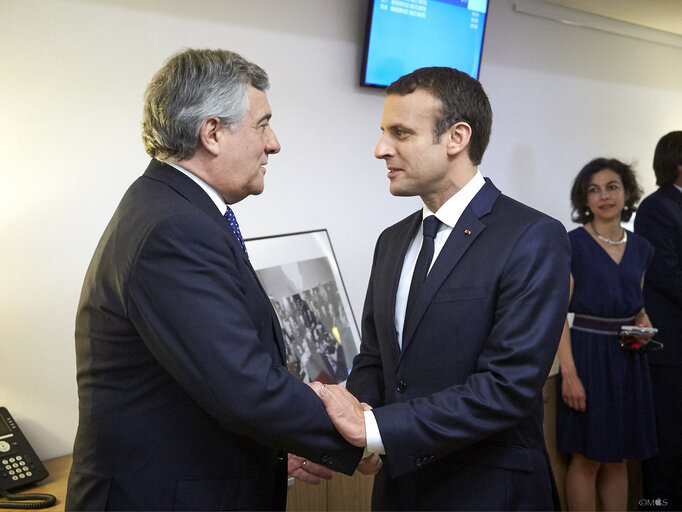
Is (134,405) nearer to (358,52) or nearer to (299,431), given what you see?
(299,431)

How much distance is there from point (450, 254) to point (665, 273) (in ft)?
8.04

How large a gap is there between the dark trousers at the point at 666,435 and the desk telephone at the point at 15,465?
303cm

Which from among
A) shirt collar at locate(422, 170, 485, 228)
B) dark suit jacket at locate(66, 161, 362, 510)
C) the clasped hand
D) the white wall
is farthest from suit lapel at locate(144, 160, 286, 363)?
the white wall

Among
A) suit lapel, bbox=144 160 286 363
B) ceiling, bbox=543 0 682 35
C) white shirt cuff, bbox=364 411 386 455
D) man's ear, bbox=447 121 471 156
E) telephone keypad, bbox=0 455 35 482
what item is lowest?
telephone keypad, bbox=0 455 35 482

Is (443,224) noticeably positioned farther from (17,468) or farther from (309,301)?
(17,468)

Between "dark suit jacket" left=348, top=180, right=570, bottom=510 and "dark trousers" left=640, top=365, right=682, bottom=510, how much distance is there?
2.24 m

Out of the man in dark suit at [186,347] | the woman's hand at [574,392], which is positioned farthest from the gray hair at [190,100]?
the woman's hand at [574,392]

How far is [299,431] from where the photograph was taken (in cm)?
151

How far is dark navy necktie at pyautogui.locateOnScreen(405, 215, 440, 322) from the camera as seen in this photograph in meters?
1.83

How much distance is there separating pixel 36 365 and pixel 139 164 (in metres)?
0.82

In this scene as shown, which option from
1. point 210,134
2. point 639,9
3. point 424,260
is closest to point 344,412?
point 424,260

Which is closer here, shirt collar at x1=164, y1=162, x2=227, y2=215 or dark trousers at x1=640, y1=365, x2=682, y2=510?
shirt collar at x1=164, y1=162, x2=227, y2=215

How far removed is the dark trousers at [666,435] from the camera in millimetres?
3740

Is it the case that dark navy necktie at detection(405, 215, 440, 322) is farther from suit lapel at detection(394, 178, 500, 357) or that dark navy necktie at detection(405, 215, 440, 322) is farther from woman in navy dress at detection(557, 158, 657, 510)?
woman in navy dress at detection(557, 158, 657, 510)
